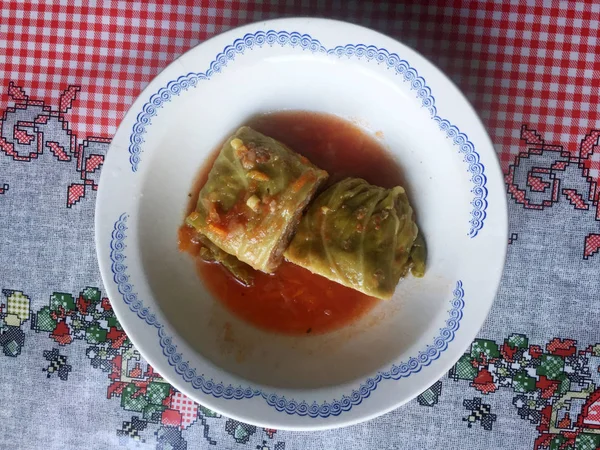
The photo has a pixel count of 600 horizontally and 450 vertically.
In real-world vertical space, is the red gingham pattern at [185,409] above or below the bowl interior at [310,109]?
below

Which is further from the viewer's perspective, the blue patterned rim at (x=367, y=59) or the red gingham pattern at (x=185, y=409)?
the red gingham pattern at (x=185, y=409)

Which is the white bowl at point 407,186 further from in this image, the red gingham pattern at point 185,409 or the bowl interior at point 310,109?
the red gingham pattern at point 185,409

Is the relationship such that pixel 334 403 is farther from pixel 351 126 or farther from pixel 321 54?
pixel 321 54

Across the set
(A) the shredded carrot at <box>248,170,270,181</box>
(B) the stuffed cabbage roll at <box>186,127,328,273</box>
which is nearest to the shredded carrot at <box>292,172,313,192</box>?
(B) the stuffed cabbage roll at <box>186,127,328,273</box>

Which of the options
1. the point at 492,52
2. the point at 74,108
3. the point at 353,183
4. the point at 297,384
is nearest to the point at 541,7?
the point at 492,52

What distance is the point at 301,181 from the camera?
9.84 feet

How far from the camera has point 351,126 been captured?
125 inches

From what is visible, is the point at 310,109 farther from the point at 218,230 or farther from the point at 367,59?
the point at 218,230

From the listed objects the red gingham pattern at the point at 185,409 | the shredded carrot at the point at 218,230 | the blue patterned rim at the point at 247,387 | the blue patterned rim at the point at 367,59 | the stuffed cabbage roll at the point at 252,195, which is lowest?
the red gingham pattern at the point at 185,409

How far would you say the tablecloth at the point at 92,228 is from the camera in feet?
10.0

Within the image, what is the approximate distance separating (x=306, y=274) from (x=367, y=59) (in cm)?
134

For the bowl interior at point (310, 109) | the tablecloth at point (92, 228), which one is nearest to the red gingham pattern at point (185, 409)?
the tablecloth at point (92, 228)

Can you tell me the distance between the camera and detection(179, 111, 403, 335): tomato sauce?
3.19 m

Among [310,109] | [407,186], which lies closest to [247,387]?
[407,186]
